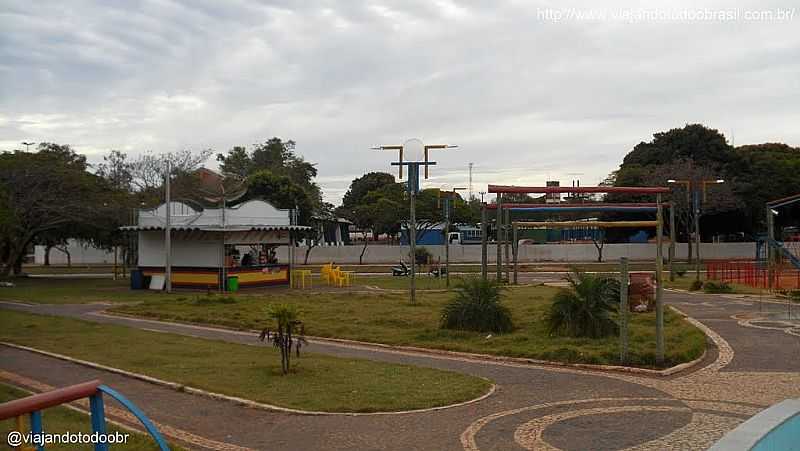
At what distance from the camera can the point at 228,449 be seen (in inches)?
303

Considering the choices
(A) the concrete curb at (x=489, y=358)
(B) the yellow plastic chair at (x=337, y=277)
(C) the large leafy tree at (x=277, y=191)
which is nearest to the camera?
(A) the concrete curb at (x=489, y=358)

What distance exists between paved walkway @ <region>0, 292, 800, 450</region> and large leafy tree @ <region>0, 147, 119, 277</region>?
865 inches

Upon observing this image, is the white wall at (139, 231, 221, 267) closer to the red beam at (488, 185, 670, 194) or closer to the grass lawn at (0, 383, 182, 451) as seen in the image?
the red beam at (488, 185, 670, 194)

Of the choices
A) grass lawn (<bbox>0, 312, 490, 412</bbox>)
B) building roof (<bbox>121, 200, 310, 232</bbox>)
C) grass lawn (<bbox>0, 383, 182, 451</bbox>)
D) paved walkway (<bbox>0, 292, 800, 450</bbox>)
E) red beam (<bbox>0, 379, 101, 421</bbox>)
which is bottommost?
paved walkway (<bbox>0, 292, 800, 450</bbox>)

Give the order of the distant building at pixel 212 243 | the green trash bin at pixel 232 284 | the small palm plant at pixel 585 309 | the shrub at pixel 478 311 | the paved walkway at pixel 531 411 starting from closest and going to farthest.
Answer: the paved walkway at pixel 531 411 → the small palm plant at pixel 585 309 → the shrub at pixel 478 311 → the green trash bin at pixel 232 284 → the distant building at pixel 212 243

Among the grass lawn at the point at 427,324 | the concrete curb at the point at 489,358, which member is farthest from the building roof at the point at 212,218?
the concrete curb at the point at 489,358

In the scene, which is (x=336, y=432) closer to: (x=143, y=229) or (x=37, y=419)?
(x=37, y=419)

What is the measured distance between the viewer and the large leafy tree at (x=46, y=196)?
33594 millimetres

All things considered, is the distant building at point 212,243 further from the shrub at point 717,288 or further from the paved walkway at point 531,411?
the paved walkway at point 531,411

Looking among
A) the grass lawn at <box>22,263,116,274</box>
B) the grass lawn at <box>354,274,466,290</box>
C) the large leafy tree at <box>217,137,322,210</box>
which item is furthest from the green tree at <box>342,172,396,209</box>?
the grass lawn at <box>354,274,466,290</box>

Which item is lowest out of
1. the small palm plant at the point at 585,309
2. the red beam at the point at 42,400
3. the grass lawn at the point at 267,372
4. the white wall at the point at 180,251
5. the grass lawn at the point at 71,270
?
the grass lawn at the point at 71,270

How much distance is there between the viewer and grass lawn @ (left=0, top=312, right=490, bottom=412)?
997 centimetres

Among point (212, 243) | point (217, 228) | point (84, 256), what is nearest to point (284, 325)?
point (217, 228)

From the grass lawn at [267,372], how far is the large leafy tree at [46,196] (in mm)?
18882
